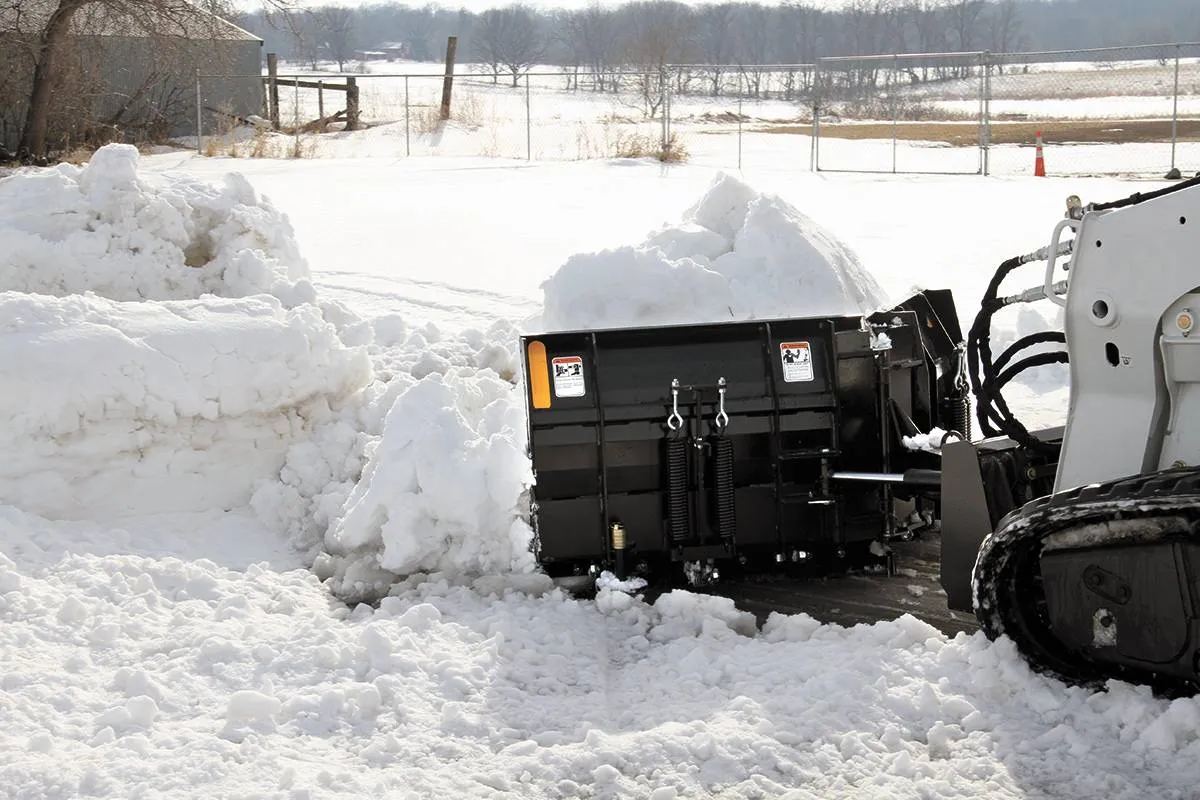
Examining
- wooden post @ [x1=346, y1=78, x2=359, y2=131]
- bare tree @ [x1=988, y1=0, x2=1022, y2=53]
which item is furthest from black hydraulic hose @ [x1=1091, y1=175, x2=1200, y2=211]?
bare tree @ [x1=988, y1=0, x2=1022, y2=53]

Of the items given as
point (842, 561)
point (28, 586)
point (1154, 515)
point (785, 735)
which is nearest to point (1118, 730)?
point (1154, 515)

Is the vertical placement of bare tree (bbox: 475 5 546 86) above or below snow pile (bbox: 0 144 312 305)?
above

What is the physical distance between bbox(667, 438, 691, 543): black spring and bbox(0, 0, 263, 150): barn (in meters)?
19.1

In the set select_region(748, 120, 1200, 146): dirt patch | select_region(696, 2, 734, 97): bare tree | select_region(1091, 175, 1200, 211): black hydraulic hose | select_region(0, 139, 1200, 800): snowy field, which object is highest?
select_region(696, 2, 734, 97): bare tree

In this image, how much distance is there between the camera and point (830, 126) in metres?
38.7

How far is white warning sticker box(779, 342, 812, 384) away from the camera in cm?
605

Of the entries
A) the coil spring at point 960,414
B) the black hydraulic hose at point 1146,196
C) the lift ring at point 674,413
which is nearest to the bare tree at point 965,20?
the coil spring at point 960,414

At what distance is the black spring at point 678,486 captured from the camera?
5.88 metres

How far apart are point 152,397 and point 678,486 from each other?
275cm

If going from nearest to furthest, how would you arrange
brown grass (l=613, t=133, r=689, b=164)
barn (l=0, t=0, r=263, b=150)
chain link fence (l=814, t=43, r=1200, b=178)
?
chain link fence (l=814, t=43, r=1200, b=178), barn (l=0, t=0, r=263, b=150), brown grass (l=613, t=133, r=689, b=164)

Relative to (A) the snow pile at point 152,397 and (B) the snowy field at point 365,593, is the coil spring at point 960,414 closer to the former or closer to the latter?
(B) the snowy field at point 365,593

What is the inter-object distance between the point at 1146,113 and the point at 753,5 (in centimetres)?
8399

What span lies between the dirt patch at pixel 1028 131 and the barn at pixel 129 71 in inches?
548

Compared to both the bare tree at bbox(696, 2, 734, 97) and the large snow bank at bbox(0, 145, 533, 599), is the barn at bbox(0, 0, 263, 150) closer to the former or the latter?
the large snow bank at bbox(0, 145, 533, 599)
